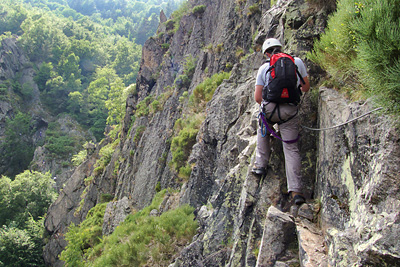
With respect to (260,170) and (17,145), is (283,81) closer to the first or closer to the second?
(260,170)

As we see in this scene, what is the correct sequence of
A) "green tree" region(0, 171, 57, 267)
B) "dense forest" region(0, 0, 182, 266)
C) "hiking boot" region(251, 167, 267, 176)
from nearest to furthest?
"hiking boot" region(251, 167, 267, 176) < "green tree" region(0, 171, 57, 267) < "dense forest" region(0, 0, 182, 266)

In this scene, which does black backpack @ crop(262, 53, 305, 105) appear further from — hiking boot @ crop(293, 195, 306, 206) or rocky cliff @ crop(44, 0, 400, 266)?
hiking boot @ crop(293, 195, 306, 206)

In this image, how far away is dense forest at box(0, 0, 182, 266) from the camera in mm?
32031

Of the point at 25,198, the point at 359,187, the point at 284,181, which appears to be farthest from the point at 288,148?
the point at 25,198

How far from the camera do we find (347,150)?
3.47 meters

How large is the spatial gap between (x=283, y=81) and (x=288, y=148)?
1.06 m

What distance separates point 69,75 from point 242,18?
2786 inches

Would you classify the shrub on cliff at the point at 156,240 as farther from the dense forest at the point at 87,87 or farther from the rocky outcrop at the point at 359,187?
the rocky outcrop at the point at 359,187

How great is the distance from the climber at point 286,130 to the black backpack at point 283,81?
144 millimetres

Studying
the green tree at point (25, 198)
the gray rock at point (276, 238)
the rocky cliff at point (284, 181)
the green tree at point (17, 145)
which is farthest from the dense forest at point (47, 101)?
the gray rock at point (276, 238)

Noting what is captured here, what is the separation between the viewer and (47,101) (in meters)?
63.1

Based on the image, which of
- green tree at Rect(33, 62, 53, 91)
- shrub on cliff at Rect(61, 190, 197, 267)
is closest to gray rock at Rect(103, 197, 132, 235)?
shrub on cliff at Rect(61, 190, 197, 267)

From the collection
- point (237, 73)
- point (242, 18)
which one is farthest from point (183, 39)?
point (237, 73)

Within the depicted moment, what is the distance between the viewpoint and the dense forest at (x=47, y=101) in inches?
1261
